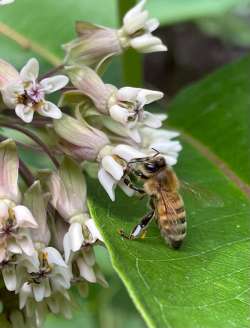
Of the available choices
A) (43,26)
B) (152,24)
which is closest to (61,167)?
(152,24)

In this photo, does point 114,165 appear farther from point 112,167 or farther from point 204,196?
point 204,196

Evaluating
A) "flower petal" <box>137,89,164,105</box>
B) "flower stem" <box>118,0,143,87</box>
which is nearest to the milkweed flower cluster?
"flower petal" <box>137,89,164,105</box>

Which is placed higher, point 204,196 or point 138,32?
point 138,32

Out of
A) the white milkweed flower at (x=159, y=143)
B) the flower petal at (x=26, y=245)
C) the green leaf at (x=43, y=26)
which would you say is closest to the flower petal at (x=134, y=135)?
the white milkweed flower at (x=159, y=143)

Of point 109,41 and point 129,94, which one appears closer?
point 129,94

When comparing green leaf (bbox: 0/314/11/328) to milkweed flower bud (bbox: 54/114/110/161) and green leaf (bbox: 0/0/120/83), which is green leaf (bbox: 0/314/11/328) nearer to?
milkweed flower bud (bbox: 54/114/110/161)

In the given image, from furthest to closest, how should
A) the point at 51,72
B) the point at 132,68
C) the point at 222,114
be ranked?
the point at 132,68, the point at 222,114, the point at 51,72

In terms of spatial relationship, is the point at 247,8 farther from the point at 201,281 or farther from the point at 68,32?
the point at 201,281

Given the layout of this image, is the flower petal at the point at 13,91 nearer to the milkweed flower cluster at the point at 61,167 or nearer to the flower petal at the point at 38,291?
the milkweed flower cluster at the point at 61,167
